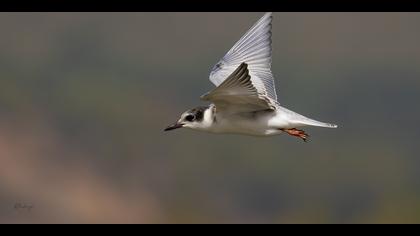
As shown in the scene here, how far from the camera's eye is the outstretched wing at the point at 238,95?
5.77 metres

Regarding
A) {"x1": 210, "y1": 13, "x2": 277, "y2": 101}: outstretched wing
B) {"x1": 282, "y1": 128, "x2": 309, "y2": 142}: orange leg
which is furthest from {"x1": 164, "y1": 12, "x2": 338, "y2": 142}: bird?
{"x1": 210, "y1": 13, "x2": 277, "y2": 101}: outstretched wing

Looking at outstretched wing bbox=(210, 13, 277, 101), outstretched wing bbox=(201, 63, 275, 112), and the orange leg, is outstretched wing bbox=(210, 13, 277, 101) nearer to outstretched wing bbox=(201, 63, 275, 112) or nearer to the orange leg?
the orange leg

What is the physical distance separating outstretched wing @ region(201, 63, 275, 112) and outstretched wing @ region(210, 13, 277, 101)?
38.2 inches

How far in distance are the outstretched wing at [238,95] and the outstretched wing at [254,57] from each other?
971mm

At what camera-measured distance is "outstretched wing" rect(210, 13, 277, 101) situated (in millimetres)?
7293

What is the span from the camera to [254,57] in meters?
7.51

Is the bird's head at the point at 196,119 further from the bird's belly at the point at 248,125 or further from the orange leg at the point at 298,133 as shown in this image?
the orange leg at the point at 298,133

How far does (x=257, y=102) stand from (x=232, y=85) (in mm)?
339

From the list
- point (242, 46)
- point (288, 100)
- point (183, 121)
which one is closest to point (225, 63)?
point (242, 46)

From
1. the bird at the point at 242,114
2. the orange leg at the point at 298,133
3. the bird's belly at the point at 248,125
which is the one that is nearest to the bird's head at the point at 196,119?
the bird at the point at 242,114

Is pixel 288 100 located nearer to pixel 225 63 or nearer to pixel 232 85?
pixel 225 63

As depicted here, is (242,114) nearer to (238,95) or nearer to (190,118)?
(238,95)

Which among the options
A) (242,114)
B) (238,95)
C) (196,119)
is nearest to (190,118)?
(196,119)

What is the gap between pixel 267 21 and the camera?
756 centimetres
